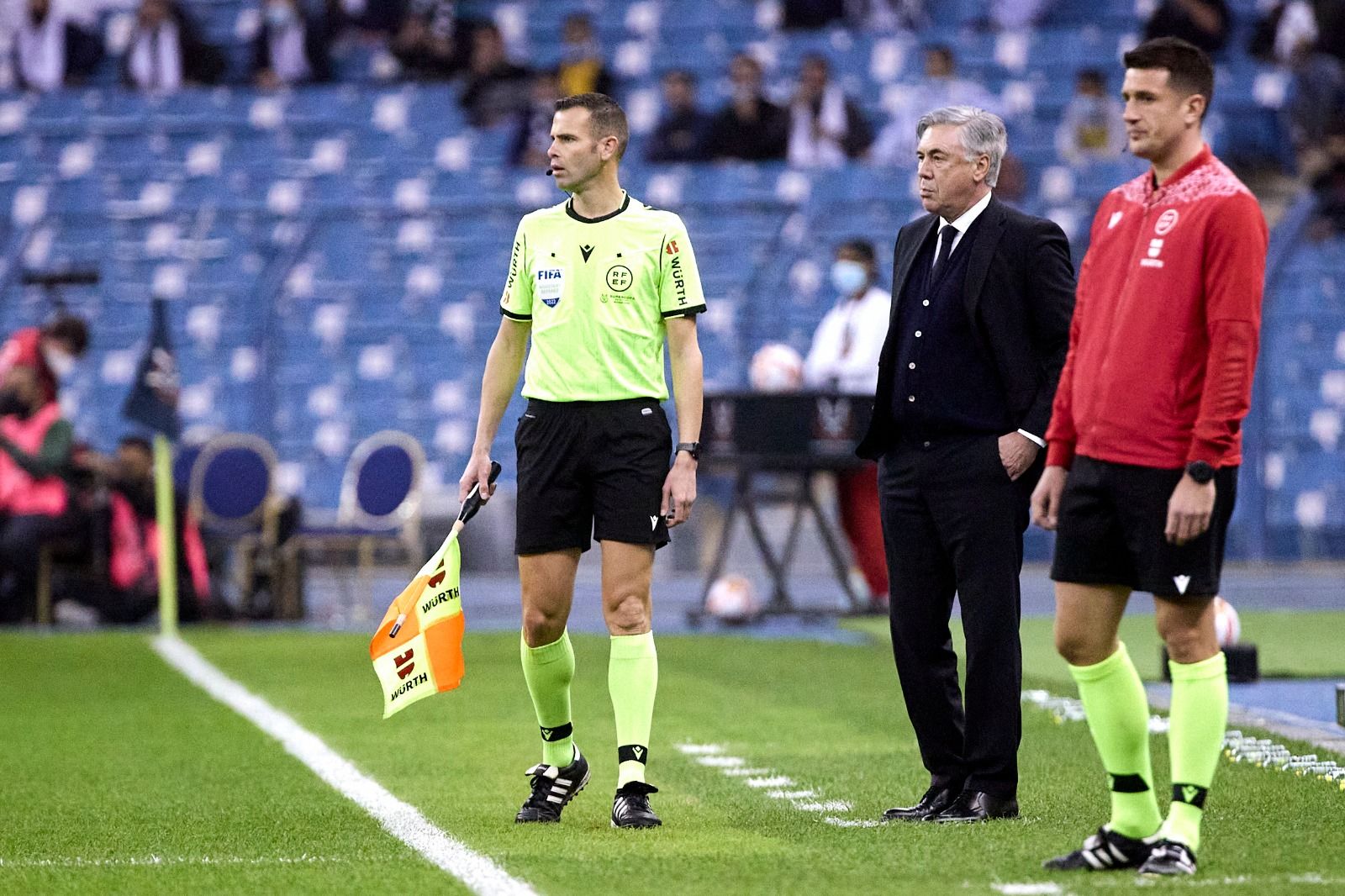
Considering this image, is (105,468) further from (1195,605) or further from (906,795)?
(1195,605)

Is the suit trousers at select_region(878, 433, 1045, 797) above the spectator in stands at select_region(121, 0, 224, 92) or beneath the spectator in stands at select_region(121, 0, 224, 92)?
beneath

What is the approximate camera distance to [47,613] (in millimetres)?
13867

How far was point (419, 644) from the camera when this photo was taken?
243 inches

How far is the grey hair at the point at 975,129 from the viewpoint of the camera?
602 cm

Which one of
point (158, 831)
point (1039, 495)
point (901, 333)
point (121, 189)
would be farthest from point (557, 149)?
point (121, 189)

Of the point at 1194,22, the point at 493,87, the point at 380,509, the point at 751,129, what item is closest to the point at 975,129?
the point at 380,509

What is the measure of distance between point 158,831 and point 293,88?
15069mm

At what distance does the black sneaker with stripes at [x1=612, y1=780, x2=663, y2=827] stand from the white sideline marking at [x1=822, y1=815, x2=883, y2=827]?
1.58 feet

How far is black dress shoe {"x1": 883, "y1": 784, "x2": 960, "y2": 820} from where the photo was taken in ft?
19.8

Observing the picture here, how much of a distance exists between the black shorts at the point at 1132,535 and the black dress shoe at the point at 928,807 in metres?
1.23

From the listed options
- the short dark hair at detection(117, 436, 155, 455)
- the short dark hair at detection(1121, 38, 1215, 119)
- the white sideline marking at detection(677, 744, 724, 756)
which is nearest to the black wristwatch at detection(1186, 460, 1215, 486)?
the short dark hair at detection(1121, 38, 1215, 119)

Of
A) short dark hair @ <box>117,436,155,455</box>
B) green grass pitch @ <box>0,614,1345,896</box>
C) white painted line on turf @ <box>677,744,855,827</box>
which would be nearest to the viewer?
green grass pitch @ <box>0,614,1345,896</box>

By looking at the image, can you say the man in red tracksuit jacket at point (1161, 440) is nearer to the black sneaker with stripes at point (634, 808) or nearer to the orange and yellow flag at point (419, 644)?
the black sneaker with stripes at point (634, 808)

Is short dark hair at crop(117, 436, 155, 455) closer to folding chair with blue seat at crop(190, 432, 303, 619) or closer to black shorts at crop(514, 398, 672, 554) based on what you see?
folding chair with blue seat at crop(190, 432, 303, 619)
